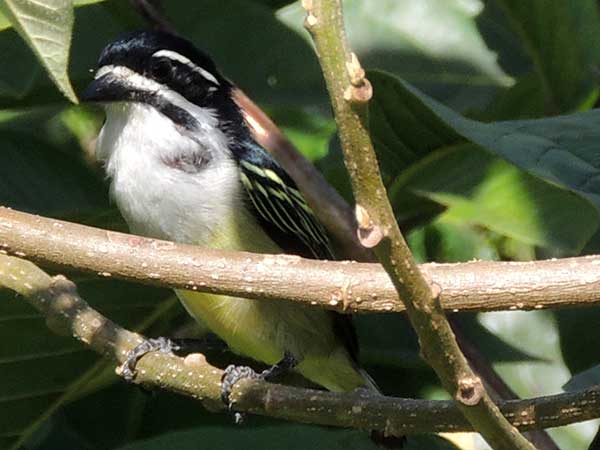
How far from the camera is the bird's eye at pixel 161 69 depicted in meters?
2.81

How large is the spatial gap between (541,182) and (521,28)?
0.52m

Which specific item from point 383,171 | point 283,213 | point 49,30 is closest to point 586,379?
point 383,171

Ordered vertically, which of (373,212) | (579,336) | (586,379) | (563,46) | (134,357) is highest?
(373,212)

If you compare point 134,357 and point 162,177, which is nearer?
point 134,357

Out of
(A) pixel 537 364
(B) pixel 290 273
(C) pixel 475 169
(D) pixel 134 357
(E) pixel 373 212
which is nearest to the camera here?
(E) pixel 373 212

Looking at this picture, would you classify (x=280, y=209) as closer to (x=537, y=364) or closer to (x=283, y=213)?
(x=283, y=213)

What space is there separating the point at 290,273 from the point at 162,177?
128 cm

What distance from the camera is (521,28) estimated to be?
2801 mm

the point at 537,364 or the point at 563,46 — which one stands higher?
the point at 563,46

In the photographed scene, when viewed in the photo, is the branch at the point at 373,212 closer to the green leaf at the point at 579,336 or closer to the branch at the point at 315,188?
the branch at the point at 315,188

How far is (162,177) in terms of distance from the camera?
9.46 ft

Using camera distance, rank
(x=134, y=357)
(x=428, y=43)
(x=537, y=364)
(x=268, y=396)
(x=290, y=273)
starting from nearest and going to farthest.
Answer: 1. (x=290, y=273)
2. (x=268, y=396)
3. (x=134, y=357)
4. (x=537, y=364)
5. (x=428, y=43)

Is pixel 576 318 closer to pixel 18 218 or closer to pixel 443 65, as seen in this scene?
pixel 443 65

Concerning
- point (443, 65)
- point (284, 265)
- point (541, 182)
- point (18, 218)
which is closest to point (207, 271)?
point (284, 265)
